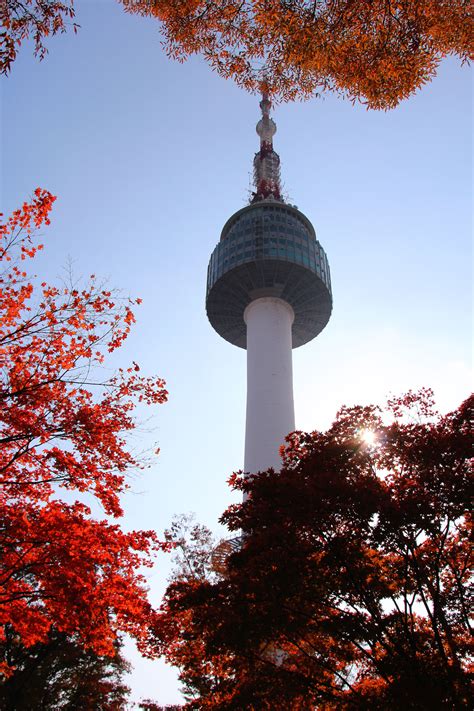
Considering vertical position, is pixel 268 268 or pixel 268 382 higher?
pixel 268 268

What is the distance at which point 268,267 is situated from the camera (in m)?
56.3

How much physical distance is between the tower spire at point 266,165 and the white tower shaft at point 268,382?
16.9m

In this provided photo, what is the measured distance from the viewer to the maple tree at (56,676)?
81.4 ft

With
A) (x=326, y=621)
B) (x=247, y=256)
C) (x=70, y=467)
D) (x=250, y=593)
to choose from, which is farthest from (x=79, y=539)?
(x=247, y=256)

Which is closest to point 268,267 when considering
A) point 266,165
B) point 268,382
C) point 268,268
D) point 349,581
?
point 268,268

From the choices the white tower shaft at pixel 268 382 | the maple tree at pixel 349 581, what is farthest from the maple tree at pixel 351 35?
the white tower shaft at pixel 268 382

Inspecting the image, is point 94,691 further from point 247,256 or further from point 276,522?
point 247,256

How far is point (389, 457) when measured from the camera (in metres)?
13.7

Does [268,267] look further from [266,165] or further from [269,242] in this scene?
[266,165]

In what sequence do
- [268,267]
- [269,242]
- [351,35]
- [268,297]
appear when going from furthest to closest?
[268,297] < [269,242] < [268,267] < [351,35]

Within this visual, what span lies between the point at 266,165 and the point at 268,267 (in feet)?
67.7

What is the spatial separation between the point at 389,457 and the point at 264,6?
35.6 ft

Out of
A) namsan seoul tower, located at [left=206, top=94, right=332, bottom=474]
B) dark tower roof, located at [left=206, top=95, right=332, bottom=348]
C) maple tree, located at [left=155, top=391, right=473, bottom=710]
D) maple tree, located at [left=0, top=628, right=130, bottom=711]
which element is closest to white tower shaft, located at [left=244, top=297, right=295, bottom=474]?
namsan seoul tower, located at [left=206, top=94, right=332, bottom=474]

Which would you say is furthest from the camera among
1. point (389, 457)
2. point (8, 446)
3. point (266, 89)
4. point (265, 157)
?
point (265, 157)
